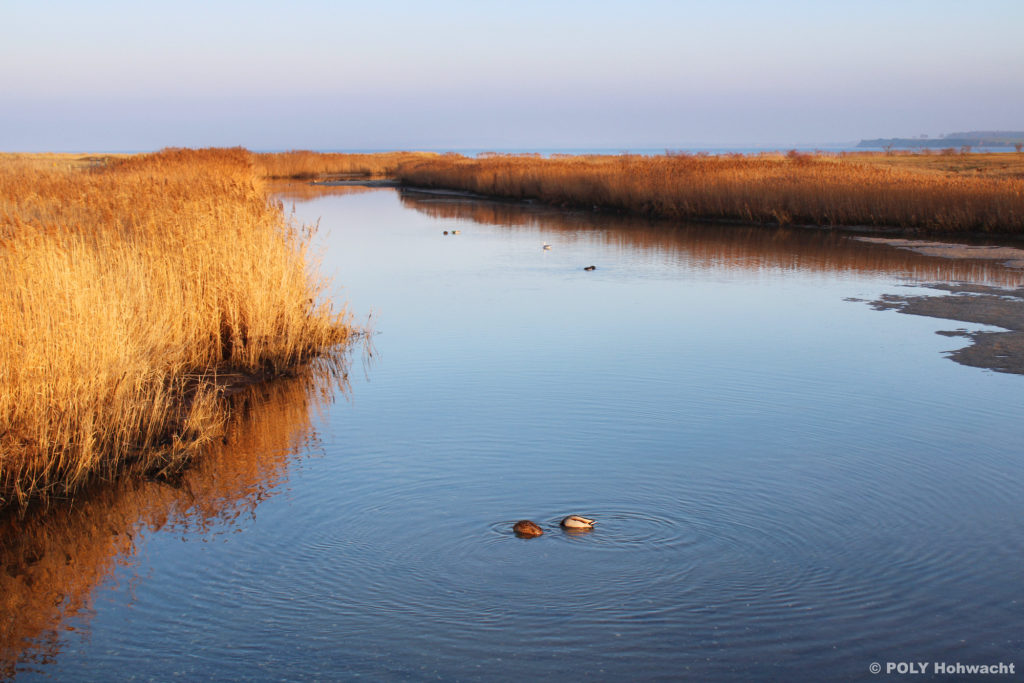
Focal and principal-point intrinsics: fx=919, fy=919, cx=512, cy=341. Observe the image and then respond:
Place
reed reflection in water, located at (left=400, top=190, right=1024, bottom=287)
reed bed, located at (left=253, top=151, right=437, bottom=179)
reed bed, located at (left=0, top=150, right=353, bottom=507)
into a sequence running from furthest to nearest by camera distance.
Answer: reed bed, located at (left=253, top=151, right=437, bottom=179) → reed reflection in water, located at (left=400, top=190, right=1024, bottom=287) → reed bed, located at (left=0, top=150, right=353, bottom=507)

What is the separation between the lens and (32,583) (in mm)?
4457

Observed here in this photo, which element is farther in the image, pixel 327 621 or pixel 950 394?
pixel 950 394

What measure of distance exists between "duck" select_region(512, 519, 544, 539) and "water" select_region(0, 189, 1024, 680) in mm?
45

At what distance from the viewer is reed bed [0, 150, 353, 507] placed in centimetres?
538

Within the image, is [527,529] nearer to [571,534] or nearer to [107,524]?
[571,534]

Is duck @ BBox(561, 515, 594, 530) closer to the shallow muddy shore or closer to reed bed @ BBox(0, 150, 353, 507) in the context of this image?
reed bed @ BBox(0, 150, 353, 507)

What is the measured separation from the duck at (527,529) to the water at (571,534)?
0.04 metres

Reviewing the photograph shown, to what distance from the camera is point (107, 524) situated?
201 inches

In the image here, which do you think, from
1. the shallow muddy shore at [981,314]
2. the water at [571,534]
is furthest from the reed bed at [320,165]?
the water at [571,534]

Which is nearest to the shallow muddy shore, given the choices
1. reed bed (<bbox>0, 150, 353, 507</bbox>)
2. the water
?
the water

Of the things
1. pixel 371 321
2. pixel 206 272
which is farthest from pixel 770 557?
pixel 371 321

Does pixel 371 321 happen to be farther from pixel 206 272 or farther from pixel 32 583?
pixel 32 583

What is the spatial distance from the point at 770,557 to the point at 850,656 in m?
0.89

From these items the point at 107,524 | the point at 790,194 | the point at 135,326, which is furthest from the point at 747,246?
the point at 107,524
